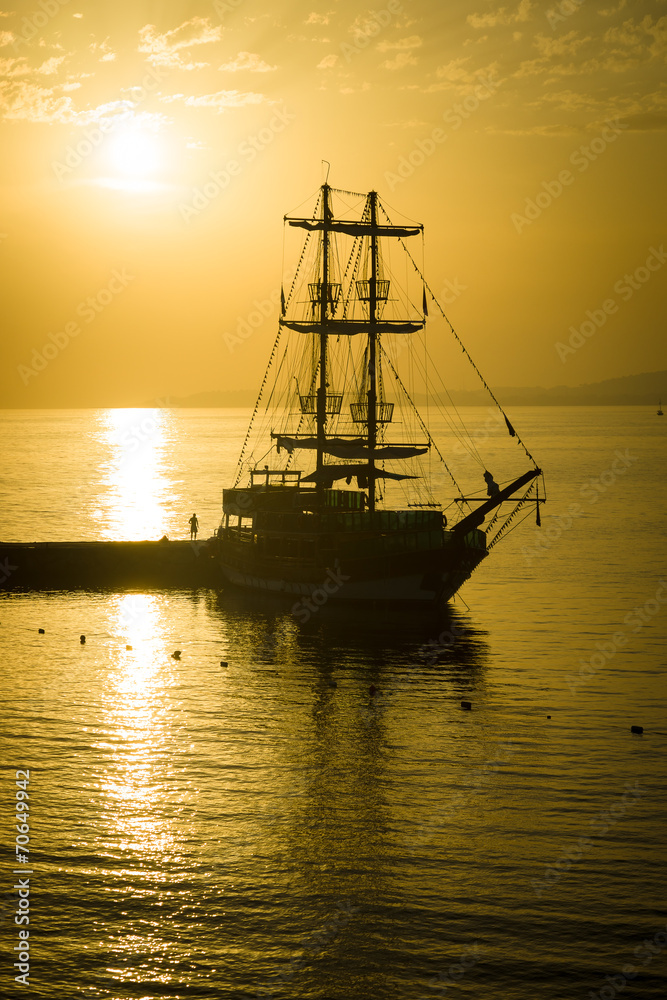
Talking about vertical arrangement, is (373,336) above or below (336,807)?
above

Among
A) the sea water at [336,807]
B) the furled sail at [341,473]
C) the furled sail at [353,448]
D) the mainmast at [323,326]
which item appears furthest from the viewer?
the mainmast at [323,326]

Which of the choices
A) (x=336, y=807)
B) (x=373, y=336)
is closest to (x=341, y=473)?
(x=373, y=336)

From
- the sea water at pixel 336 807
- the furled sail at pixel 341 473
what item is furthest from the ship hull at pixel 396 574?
the furled sail at pixel 341 473

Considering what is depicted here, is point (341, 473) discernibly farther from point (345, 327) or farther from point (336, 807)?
point (336, 807)

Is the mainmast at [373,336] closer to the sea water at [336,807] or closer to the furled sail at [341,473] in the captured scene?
the furled sail at [341,473]

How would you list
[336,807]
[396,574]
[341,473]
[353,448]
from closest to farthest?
[336,807], [396,574], [341,473], [353,448]

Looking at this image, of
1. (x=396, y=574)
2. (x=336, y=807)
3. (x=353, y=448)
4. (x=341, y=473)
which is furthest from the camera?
(x=353, y=448)

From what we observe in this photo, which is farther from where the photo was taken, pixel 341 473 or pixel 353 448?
pixel 353 448

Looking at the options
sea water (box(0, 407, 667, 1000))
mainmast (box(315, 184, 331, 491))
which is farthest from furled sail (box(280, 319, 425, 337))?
sea water (box(0, 407, 667, 1000))

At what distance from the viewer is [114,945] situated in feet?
63.5

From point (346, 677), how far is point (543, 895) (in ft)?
68.0

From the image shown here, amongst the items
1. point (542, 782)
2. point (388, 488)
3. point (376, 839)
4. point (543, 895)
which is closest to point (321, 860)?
point (376, 839)

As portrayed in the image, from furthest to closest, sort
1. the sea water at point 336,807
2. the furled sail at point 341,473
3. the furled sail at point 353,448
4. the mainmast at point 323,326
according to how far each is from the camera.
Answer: the mainmast at point 323,326 < the furled sail at point 353,448 < the furled sail at point 341,473 < the sea water at point 336,807

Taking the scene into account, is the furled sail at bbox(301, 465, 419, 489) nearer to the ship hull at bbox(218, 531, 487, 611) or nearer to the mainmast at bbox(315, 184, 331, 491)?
the mainmast at bbox(315, 184, 331, 491)
